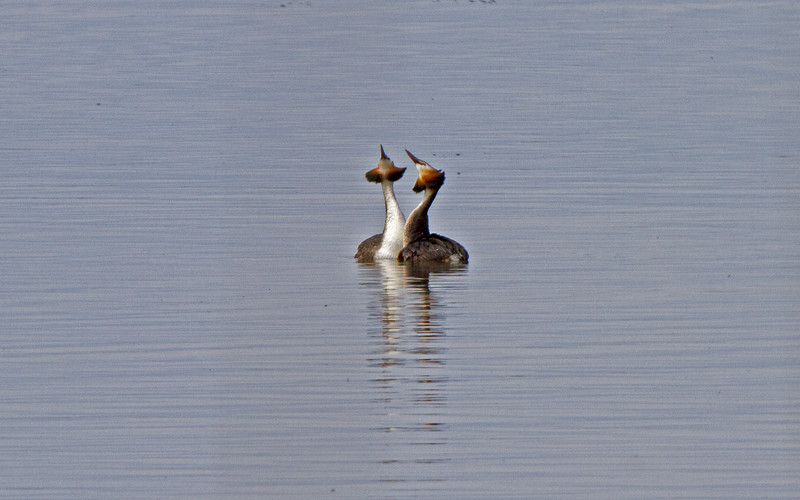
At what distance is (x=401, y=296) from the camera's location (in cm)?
1794

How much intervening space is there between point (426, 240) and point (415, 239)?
0.86 feet

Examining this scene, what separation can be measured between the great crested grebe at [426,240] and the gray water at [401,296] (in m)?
0.36

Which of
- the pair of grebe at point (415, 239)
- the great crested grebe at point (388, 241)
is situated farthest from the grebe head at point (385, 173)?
the great crested grebe at point (388, 241)

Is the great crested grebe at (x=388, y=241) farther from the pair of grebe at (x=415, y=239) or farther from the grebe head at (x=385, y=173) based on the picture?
the grebe head at (x=385, y=173)

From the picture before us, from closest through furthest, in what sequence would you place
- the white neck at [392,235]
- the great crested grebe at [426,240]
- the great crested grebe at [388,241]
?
the great crested grebe at [426,240]
the great crested grebe at [388,241]
the white neck at [392,235]

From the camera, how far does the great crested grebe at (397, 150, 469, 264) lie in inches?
787

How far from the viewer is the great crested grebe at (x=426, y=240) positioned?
1998 cm

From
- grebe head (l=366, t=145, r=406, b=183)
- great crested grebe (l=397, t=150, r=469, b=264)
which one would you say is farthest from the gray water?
grebe head (l=366, t=145, r=406, b=183)

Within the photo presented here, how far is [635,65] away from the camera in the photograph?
4816 cm

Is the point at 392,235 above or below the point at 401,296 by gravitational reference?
above

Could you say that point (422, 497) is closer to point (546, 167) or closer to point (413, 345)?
point (413, 345)

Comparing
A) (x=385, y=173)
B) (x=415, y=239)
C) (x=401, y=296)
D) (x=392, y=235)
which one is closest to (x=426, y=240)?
(x=415, y=239)

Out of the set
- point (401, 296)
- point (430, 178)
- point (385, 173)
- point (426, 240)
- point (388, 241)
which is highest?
point (385, 173)

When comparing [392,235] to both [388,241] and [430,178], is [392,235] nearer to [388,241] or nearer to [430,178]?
[388,241]
